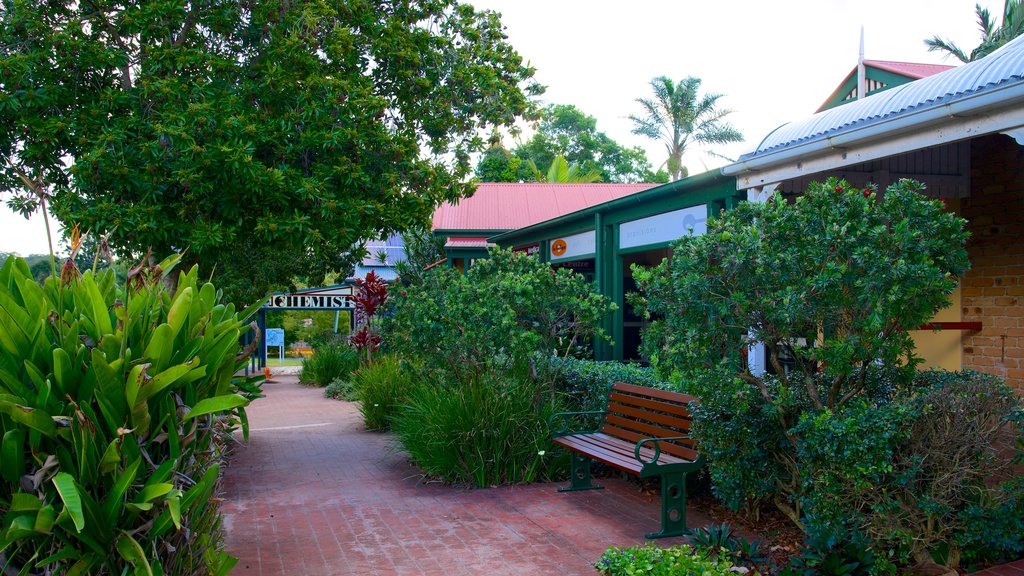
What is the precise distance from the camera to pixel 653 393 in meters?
6.14

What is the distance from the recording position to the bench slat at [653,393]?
18.8 ft

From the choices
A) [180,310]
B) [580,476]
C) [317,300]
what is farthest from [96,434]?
[317,300]

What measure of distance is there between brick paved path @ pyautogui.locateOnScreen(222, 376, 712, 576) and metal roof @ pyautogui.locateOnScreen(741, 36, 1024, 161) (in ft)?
10.6

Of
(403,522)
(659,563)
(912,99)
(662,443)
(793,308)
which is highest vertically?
(912,99)

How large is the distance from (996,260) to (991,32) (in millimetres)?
20201

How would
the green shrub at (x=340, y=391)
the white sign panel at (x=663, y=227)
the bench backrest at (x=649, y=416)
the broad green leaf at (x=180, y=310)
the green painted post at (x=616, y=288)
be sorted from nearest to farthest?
the broad green leaf at (x=180, y=310)
the bench backrest at (x=649, y=416)
the white sign panel at (x=663, y=227)
the green painted post at (x=616, y=288)
the green shrub at (x=340, y=391)

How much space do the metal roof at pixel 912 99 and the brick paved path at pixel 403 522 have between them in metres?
3.24

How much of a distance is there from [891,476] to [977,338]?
4.82 m

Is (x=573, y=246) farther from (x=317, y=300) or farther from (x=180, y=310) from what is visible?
(x=317, y=300)

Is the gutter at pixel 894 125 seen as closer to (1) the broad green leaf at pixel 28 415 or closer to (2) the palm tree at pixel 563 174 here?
(1) the broad green leaf at pixel 28 415

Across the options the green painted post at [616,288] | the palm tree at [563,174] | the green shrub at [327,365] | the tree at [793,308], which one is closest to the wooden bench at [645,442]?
the tree at [793,308]

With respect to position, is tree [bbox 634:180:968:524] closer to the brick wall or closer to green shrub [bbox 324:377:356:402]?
the brick wall

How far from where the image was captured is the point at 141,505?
2.72 meters

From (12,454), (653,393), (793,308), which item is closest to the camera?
(12,454)
